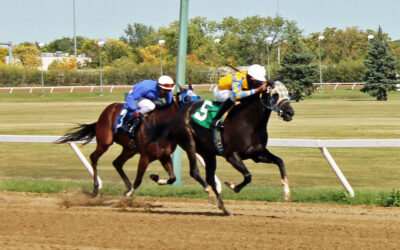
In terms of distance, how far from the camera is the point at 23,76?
2776 inches

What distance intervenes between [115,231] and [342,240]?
219 centimetres

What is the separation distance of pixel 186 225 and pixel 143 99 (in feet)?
8.72

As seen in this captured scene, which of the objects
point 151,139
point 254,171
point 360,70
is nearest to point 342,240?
point 151,139

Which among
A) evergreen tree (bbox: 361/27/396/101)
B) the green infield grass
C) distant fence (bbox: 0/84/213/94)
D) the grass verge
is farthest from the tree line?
the grass verge

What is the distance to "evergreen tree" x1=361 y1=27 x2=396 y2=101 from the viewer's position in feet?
152

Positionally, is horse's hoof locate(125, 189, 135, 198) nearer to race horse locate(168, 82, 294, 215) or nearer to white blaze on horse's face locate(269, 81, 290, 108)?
race horse locate(168, 82, 294, 215)

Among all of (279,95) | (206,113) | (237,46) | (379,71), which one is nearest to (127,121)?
(206,113)

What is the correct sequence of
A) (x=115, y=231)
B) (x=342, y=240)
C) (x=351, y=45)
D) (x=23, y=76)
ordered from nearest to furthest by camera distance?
(x=342, y=240) < (x=115, y=231) < (x=23, y=76) < (x=351, y=45)

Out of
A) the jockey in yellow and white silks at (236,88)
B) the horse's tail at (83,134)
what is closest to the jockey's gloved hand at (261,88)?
the jockey in yellow and white silks at (236,88)

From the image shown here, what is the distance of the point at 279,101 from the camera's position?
7.61 metres

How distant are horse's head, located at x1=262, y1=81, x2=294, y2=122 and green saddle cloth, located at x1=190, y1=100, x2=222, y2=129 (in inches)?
30.4

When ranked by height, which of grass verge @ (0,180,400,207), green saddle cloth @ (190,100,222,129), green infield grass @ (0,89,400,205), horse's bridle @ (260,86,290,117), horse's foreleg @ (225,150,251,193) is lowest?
green infield grass @ (0,89,400,205)

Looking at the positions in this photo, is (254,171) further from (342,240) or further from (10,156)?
(342,240)

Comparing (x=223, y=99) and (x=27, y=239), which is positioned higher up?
(x=223, y=99)
